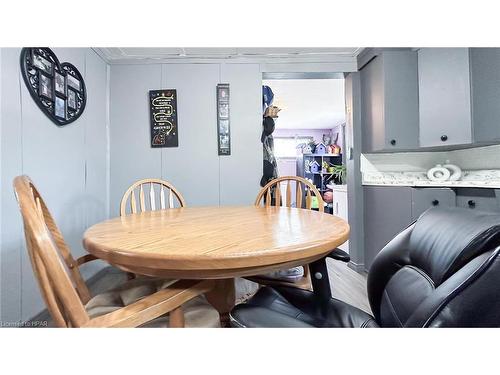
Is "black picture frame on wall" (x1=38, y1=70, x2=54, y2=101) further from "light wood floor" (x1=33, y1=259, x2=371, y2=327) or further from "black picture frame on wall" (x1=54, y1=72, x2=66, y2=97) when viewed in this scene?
"light wood floor" (x1=33, y1=259, x2=371, y2=327)

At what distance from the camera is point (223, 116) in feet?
7.79

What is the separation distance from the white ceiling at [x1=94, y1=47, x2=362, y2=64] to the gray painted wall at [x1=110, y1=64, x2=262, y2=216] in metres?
0.08

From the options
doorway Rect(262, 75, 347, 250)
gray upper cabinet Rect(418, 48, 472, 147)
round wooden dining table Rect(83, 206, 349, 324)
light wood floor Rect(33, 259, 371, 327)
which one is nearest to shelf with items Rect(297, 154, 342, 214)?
doorway Rect(262, 75, 347, 250)

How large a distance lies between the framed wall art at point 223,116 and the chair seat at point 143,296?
170cm

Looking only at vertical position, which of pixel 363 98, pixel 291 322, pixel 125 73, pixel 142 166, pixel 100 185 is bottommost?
pixel 291 322

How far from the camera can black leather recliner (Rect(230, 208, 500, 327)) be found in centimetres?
45

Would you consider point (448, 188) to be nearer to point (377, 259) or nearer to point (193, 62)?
point (377, 259)

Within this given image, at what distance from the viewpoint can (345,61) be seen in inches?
94.9

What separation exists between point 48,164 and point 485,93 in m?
3.39

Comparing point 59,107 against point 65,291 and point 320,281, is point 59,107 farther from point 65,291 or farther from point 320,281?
point 320,281

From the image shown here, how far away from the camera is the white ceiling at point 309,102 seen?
3320 mm

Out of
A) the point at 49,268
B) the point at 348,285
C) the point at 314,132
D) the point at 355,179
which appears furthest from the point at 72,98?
the point at 314,132
